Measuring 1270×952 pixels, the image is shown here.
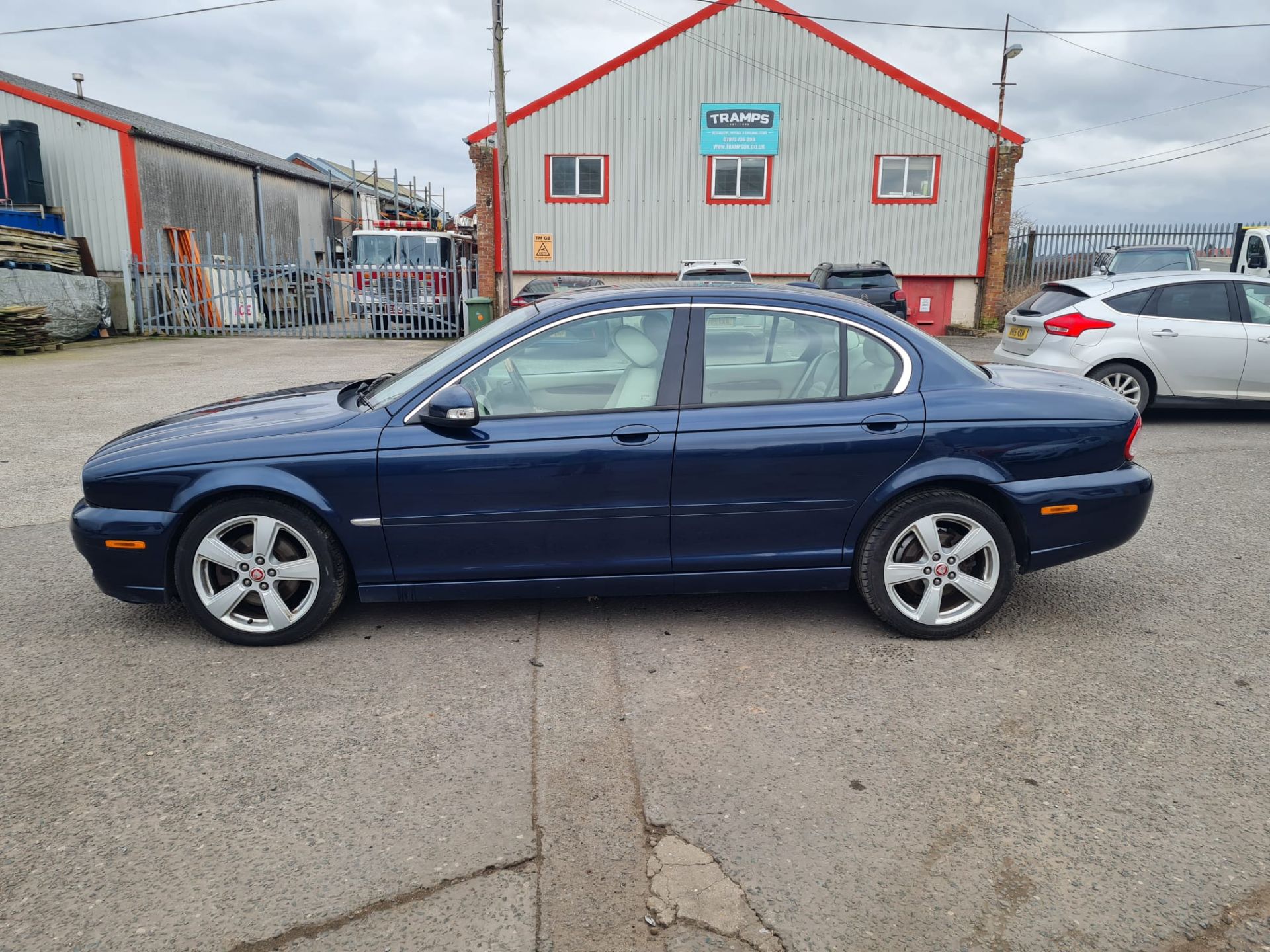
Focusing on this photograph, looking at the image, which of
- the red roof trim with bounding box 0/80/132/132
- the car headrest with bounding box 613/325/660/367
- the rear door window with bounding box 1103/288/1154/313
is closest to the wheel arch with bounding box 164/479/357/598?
the car headrest with bounding box 613/325/660/367

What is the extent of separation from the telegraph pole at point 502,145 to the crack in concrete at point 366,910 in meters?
18.1

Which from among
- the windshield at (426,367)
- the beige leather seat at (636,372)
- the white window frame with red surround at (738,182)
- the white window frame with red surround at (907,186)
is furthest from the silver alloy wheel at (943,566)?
the white window frame with red surround at (907,186)

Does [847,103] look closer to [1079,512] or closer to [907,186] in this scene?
[907,186]

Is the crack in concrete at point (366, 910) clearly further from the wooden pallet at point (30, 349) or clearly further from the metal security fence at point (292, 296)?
the metal security fence at point (292, 296)

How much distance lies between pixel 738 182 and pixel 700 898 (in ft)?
69.7

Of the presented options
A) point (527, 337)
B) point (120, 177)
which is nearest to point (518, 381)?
point (527, 337)

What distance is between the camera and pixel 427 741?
10.9 ft

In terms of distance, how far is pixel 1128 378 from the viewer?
30.4ft

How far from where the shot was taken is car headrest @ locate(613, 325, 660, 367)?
4.20 meters

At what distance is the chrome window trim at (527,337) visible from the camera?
406 centimetres

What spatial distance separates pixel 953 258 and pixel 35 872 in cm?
2268

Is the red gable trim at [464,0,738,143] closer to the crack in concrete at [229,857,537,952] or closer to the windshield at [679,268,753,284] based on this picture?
the windshield at [679,268,753,284]

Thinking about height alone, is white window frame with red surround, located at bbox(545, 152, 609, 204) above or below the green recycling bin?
above

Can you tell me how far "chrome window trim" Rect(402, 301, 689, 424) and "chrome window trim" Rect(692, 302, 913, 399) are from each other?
0.15 metres
